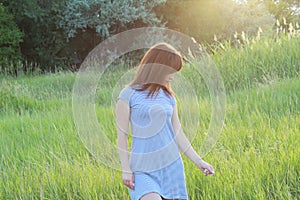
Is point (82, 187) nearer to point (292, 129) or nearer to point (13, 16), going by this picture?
point (292, 129)

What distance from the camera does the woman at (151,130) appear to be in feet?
6.57

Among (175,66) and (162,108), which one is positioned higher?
(175,66)

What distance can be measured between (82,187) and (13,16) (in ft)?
34.4

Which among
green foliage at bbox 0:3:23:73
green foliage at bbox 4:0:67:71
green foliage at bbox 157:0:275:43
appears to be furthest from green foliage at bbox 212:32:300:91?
green foliage at bbox 4:0:67:71

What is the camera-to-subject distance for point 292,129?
3195 mm

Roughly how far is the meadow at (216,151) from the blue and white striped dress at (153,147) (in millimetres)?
435

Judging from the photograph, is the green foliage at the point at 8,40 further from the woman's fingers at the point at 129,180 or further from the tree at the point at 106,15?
the woman's fingers at the point at 129,180

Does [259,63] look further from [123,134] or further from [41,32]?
[41,32]

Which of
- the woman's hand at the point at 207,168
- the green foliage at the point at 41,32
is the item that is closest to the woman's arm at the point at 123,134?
the woman's hand at the point at 207,168

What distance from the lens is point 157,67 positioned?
2047 millimetres

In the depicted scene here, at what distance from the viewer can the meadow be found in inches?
104

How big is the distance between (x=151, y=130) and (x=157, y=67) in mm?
315

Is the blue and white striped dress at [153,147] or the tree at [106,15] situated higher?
the tree at [106,15]

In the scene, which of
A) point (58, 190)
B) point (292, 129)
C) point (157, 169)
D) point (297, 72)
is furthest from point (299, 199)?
point (297, 72)
